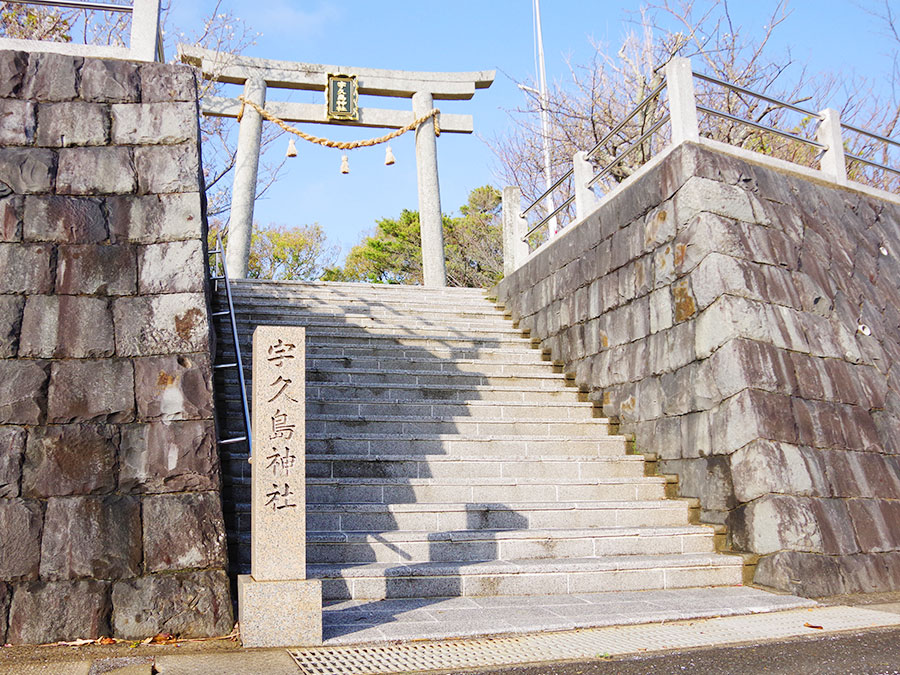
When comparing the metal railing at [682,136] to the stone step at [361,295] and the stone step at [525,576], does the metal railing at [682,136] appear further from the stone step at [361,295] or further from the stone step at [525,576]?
the stone step at [525,576]

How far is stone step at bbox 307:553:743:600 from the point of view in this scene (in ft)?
13.9

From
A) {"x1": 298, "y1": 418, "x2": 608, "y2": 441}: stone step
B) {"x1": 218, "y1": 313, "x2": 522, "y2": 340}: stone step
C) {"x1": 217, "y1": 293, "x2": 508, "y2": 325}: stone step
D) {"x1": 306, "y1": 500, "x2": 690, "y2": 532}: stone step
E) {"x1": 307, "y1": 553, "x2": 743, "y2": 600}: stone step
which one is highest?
{"x1": 217, "y1": 293, "x2": 508, "y2": 325}: stone step

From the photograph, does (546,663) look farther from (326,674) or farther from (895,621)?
(895,621)

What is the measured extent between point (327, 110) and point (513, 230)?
491 centimetres

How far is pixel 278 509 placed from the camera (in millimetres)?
3551

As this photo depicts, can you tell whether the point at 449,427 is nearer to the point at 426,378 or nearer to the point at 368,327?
the point at 426,378

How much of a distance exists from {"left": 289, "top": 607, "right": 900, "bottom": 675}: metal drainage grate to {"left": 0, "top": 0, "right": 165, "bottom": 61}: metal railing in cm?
420

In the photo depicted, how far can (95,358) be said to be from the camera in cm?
406

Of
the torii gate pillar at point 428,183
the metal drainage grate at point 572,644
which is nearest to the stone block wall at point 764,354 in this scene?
the metal drainage grate at point 572,644

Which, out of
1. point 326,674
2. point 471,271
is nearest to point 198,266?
point 326,674

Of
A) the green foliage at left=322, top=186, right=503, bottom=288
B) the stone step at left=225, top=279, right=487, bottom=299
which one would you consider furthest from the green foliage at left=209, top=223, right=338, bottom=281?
the stone step at left=225, top=279, right=487, bottom=299

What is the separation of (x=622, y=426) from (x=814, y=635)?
3.18 meters

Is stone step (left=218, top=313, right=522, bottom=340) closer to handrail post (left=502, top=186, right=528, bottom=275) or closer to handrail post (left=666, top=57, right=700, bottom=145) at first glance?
handrail post (left=502, top=186, right=528, bottom=275)

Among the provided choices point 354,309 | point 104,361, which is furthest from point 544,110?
point 104,361
